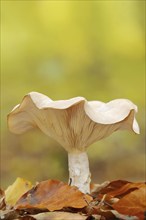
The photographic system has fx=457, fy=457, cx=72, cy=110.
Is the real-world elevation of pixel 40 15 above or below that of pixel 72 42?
above

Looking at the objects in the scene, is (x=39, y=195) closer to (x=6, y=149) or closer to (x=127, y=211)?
(x=127, y=211)

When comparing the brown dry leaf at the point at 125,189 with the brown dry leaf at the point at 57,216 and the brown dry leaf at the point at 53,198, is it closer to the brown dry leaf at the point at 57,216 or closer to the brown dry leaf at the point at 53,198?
the brown dry leaf at the point at 53,198

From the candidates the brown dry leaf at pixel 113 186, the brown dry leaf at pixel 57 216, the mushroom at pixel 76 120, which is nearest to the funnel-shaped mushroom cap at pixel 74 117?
the mushroom at pixel 76 120

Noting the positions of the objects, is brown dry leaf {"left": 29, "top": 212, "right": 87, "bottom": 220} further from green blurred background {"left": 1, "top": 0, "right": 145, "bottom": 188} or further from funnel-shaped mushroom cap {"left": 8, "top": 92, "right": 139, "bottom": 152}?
green blurred background {"left": 1, "top": 0, "right": 145, "bottom": 188}

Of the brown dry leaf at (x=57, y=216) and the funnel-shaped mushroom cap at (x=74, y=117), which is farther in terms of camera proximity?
the funnel-shaped mushroom cap at (x=74, y=117)

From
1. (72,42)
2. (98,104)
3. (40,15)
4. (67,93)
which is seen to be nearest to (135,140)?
(67,93)

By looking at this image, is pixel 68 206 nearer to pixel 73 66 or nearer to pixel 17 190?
pixel 17 190
